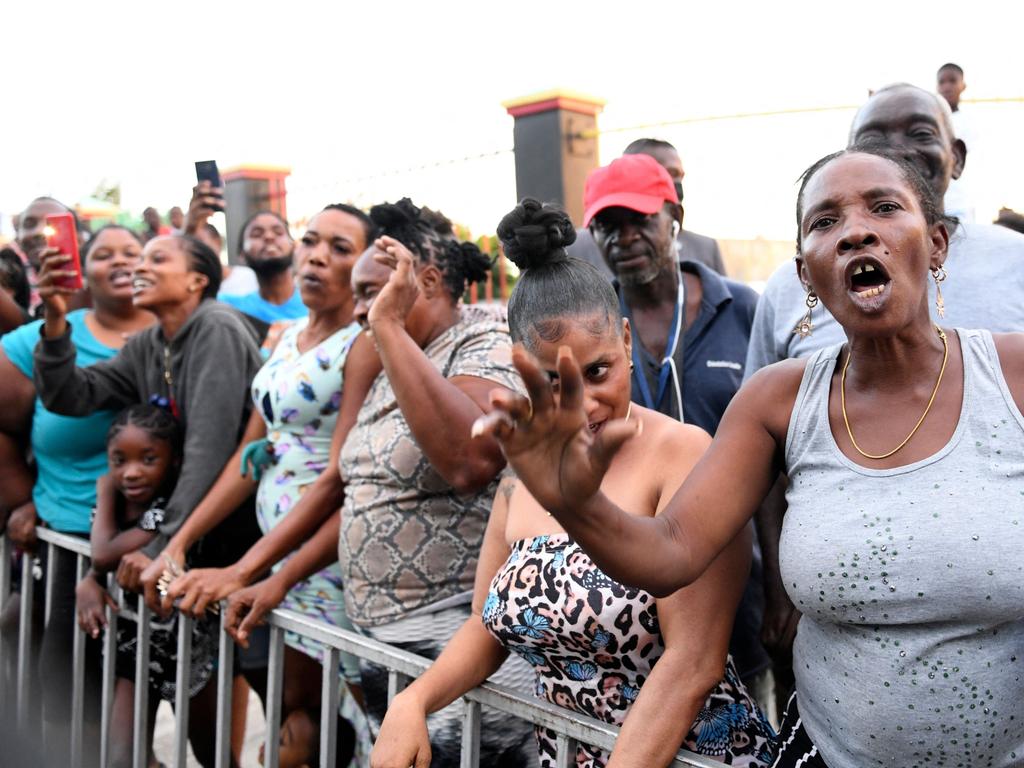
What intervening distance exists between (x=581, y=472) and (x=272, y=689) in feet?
5.84

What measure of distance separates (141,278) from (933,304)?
114 inches

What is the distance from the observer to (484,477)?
2.70 metres

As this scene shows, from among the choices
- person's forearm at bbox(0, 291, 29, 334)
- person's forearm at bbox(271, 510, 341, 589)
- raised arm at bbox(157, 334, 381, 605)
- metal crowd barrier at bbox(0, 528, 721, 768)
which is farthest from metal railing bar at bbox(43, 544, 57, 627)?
person's forearm at bbox(0, 291, 29, 334)

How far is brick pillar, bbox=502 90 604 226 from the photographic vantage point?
766 centimetres

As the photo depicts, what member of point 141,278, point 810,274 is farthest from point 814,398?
point 141,278

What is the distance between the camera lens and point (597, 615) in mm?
1941

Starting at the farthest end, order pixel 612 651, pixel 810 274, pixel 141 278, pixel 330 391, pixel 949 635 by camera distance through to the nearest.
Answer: pixel 141 278, pixel 330 391, pixel 612 651, pixel 810 274, pixel 949 635

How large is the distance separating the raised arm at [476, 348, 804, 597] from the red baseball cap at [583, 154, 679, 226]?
1531 mm

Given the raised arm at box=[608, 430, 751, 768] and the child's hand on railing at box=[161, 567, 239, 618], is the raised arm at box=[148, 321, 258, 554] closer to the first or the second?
the child's hand on railing at box=[161, 567, 239, 618]

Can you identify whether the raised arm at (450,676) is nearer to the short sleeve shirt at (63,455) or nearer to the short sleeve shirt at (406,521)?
the short sleeve shirt at (406,521)

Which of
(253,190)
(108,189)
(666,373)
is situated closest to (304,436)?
(666,373)

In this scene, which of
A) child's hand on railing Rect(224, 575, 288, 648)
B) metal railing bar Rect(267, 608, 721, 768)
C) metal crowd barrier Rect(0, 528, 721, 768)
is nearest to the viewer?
metal railing bar Rect(267, 608, 721, 768)

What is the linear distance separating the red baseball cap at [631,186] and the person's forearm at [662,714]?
6.00 ft

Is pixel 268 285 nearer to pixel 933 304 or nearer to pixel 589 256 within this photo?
pixel 589 256
